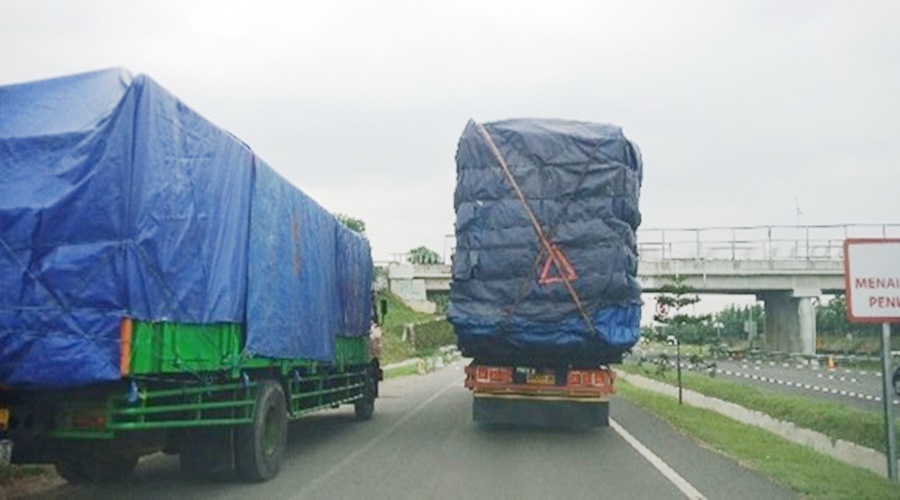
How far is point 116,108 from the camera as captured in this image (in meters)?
7.16

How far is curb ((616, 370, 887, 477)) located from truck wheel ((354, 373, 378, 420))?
22.8 feet

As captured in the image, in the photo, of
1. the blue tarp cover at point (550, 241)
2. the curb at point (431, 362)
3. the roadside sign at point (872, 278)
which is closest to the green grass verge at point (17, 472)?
the blue tarp cover at point (550, 241)

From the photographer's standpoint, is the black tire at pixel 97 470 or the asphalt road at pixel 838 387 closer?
the black tire at pixel 97 470

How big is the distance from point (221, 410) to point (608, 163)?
7.20 meters

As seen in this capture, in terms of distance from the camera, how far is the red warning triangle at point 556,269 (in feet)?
43.7

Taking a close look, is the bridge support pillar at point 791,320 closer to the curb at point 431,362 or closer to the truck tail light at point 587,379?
the curb at point 431,362

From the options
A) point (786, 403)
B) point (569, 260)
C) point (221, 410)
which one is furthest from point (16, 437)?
point (786, 403)

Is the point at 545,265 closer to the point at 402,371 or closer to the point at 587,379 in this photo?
the point at 587,379

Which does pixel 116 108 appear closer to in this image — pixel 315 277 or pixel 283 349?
pixel 283 349

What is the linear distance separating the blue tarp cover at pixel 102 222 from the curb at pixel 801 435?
7972 mm

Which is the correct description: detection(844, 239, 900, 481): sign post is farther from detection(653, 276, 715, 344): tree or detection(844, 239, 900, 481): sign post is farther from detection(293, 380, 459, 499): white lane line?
detection(653, 276, 715, 344): tree

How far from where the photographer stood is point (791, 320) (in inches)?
2029

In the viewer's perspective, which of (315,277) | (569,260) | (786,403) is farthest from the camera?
(786,403)

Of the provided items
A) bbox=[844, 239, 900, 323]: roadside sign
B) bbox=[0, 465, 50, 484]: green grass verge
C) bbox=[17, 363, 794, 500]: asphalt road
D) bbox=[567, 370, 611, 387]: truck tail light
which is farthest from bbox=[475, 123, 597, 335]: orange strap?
bbox=[0, 465, 50, 484]: green grass verge
